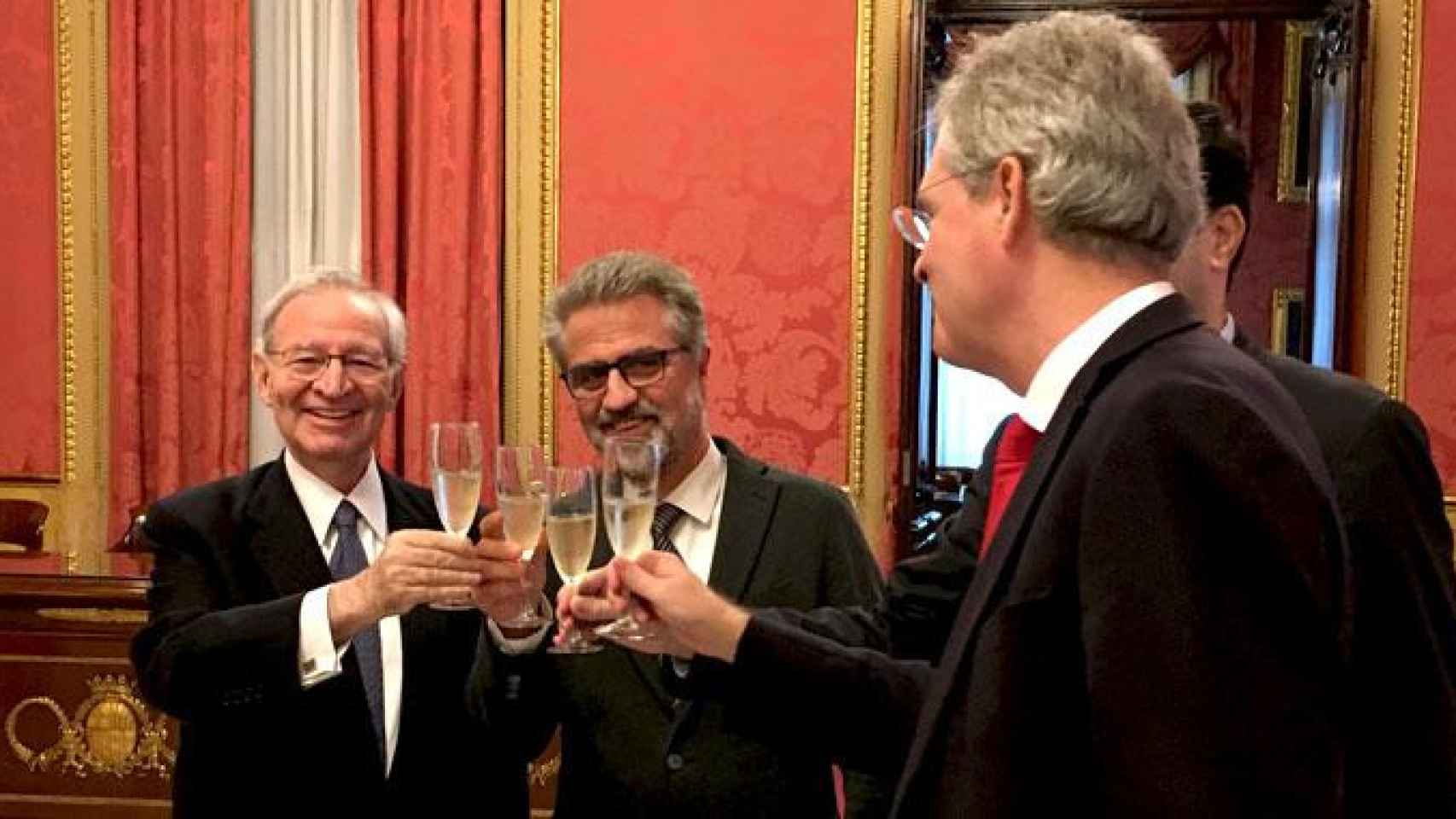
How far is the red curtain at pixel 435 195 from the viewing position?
4590 mm

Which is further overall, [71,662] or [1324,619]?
[71,662]

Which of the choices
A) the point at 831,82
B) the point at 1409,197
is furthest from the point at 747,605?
the point at 1409,197

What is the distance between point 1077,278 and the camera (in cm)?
116

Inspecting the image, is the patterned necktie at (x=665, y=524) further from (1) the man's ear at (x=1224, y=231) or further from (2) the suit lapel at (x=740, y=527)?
(1) the man's ear at (x=1224, y=231)

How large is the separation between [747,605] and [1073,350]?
90 cm

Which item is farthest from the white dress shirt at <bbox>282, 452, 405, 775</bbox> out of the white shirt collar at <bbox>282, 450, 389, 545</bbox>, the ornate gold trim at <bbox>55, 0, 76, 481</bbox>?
the ornate gold trim at <bbox>55, 0, 76, 481</bbox>

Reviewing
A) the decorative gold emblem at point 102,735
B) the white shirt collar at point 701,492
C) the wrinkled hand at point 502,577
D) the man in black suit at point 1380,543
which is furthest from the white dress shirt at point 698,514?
the decorative gold emblem at point 102,735

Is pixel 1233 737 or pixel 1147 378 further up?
pixel 1147 378

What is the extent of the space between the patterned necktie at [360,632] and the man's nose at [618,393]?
1.35 feet

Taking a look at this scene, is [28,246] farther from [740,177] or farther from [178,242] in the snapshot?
[740,177]

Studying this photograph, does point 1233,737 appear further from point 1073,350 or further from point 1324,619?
point 1073,350

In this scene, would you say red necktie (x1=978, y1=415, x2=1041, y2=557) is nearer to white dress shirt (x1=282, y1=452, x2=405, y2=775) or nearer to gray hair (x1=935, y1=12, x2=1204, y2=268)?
gray hair (x1=935, y1=12, x2=1204, y2=268)

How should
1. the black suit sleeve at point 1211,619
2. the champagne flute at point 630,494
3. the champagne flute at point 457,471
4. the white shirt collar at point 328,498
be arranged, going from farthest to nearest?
the white shirt collar at point 328,498, the champagne flute at point 457,471, the champagne flute at point 630,494, the black suit sleeve at point 1211,619

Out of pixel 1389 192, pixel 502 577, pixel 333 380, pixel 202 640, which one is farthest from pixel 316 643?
pixel 1389 192
